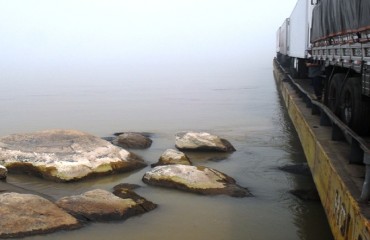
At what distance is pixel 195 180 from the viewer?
8.53 metres

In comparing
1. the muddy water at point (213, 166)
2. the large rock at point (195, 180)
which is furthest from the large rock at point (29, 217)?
the large rock at point (195, 180)

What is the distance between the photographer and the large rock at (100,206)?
702 centimetres

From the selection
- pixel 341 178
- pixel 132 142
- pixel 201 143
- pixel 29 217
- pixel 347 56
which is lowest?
pixel 132 142

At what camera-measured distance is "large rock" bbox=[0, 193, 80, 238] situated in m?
6.33

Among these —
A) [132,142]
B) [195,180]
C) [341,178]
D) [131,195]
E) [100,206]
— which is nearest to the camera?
[341,178]

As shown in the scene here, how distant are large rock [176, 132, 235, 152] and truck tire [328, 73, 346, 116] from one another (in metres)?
4.11

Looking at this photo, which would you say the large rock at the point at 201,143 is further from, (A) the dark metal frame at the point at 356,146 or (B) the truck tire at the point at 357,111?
(B) the truck tire at the point at 357,111

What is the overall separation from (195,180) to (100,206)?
2.14 metres

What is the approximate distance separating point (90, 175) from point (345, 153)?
5570 mm

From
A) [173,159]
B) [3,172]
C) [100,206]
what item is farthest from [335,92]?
[3,172]

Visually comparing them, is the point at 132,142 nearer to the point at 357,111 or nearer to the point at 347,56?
the point at 347,56

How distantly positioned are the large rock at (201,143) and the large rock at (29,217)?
18.5 feet

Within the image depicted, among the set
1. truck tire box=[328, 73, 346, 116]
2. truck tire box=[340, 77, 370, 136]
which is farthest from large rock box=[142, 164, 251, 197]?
truck tire box=[340, 77, 370, 136]

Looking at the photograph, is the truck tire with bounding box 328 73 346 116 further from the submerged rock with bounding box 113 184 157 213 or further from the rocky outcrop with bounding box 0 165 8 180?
the rocky outcrop with bounding box 0 165 8 180
